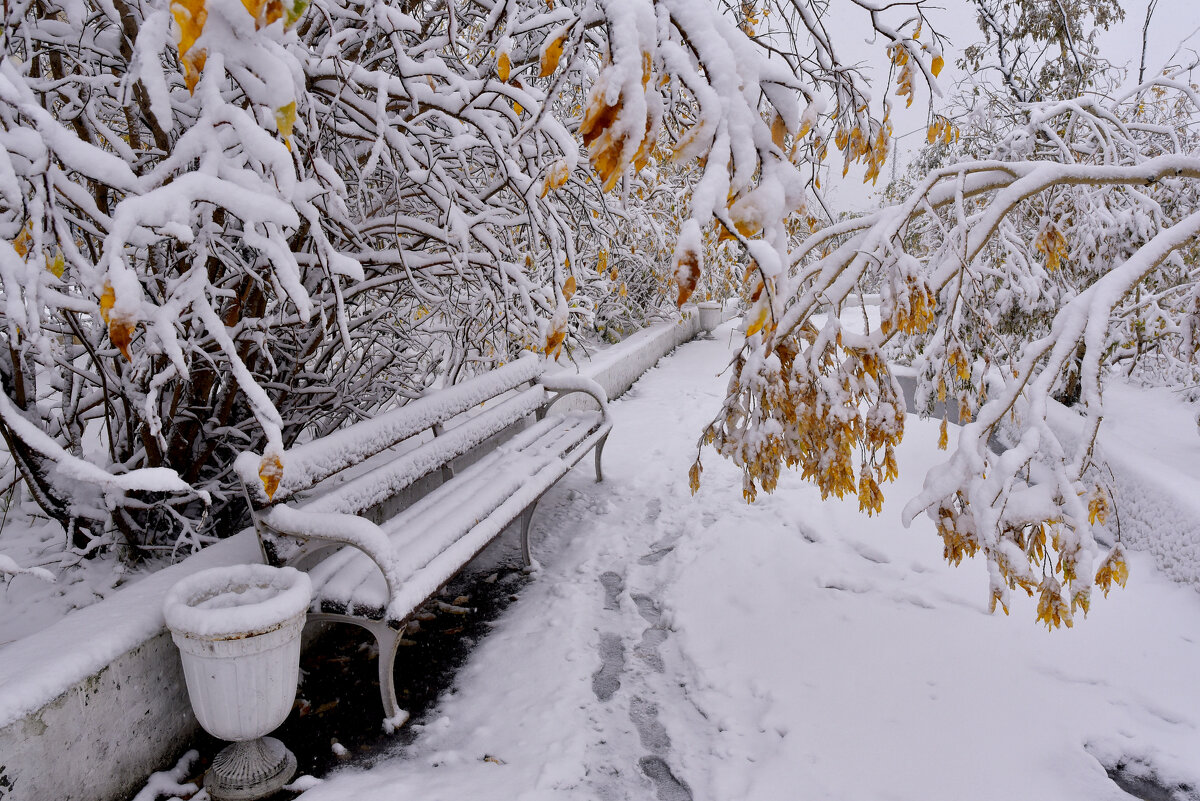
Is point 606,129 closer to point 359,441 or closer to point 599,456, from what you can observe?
point 359,441

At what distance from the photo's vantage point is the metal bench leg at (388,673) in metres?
2.55

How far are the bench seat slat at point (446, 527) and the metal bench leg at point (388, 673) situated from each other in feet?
0.25

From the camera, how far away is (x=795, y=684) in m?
2.87

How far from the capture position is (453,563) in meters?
2.81

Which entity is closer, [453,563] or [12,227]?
[12,227]

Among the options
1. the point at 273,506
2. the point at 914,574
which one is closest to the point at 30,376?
the point at 273,506

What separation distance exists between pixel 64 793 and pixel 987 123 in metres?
8.77

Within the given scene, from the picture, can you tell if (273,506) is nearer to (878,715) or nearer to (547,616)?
(547,616)

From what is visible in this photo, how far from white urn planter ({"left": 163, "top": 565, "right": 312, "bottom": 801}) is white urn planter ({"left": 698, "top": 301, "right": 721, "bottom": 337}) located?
43.7ft

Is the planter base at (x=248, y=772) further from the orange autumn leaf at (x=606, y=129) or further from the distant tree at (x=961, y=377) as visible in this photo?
the orange autumn leaf at (x=606, y=129)

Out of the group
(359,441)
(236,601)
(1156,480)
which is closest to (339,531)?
(236,601)

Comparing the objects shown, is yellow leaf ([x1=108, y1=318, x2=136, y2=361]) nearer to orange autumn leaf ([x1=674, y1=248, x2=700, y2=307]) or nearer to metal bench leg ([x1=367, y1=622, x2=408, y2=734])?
orange autumn leaf ([x1=674, y1=248, x2=700, y2=307])

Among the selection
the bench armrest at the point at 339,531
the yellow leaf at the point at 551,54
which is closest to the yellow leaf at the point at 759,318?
the yellow leaf at the point at 551,54

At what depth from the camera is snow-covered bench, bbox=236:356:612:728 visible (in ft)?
8.28
